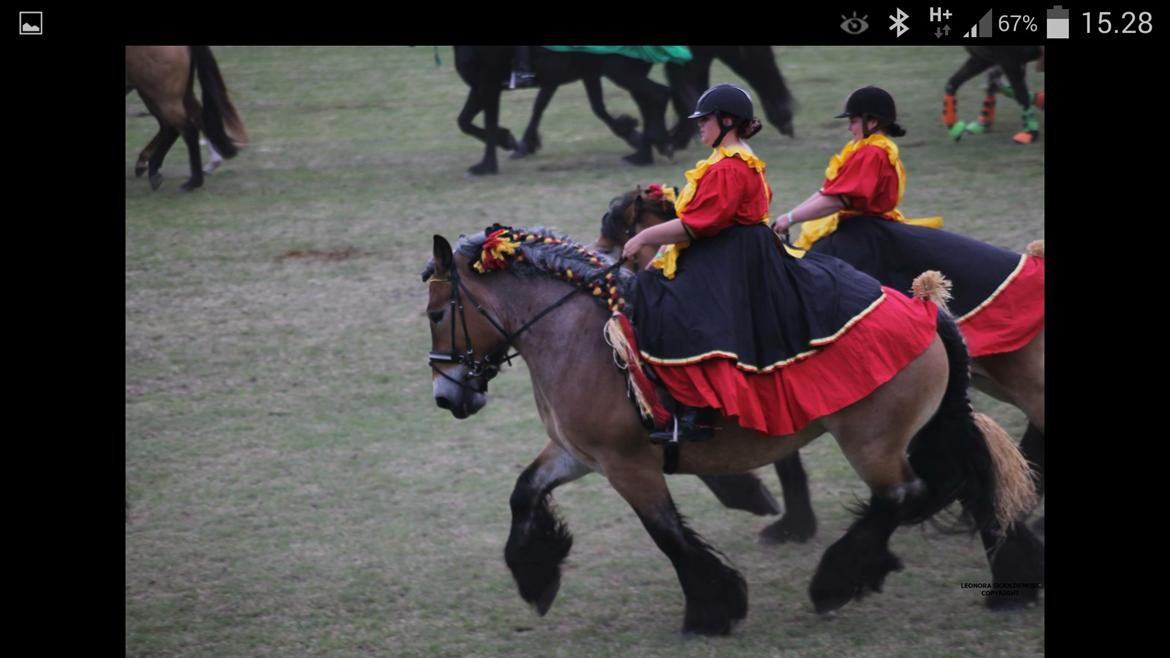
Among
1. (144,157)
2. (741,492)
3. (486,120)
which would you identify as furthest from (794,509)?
(144,157)

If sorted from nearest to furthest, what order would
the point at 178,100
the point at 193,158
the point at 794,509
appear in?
the point at 794,509 → the point at 178,100 → the point at 193,158

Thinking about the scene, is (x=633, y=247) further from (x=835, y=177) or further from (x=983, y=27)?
(x=983, y=27)

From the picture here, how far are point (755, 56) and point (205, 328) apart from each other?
23.5 feet

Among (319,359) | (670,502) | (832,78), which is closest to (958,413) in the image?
(670,502)

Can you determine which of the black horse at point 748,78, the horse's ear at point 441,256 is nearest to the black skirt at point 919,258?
the horse's ear at point 441,256

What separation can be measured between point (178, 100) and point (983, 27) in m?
9.32

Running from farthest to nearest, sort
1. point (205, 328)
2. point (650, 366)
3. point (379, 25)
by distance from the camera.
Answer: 1. point (205, 328)
2. point (379, 25)
3. point (650, 366)

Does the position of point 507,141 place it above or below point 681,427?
above

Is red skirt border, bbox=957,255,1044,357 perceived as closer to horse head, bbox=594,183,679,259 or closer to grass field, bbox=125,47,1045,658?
grass field, bbox=125,47,1045,658

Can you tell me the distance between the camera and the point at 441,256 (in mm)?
5273

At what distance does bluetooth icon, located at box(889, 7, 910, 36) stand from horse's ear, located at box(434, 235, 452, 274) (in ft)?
7.60

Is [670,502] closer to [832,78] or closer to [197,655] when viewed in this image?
[197,655]

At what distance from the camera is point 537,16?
563 centimetres

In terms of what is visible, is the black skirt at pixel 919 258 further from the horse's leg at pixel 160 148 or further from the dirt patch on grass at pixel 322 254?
the horse's leg at pixel 160 148
